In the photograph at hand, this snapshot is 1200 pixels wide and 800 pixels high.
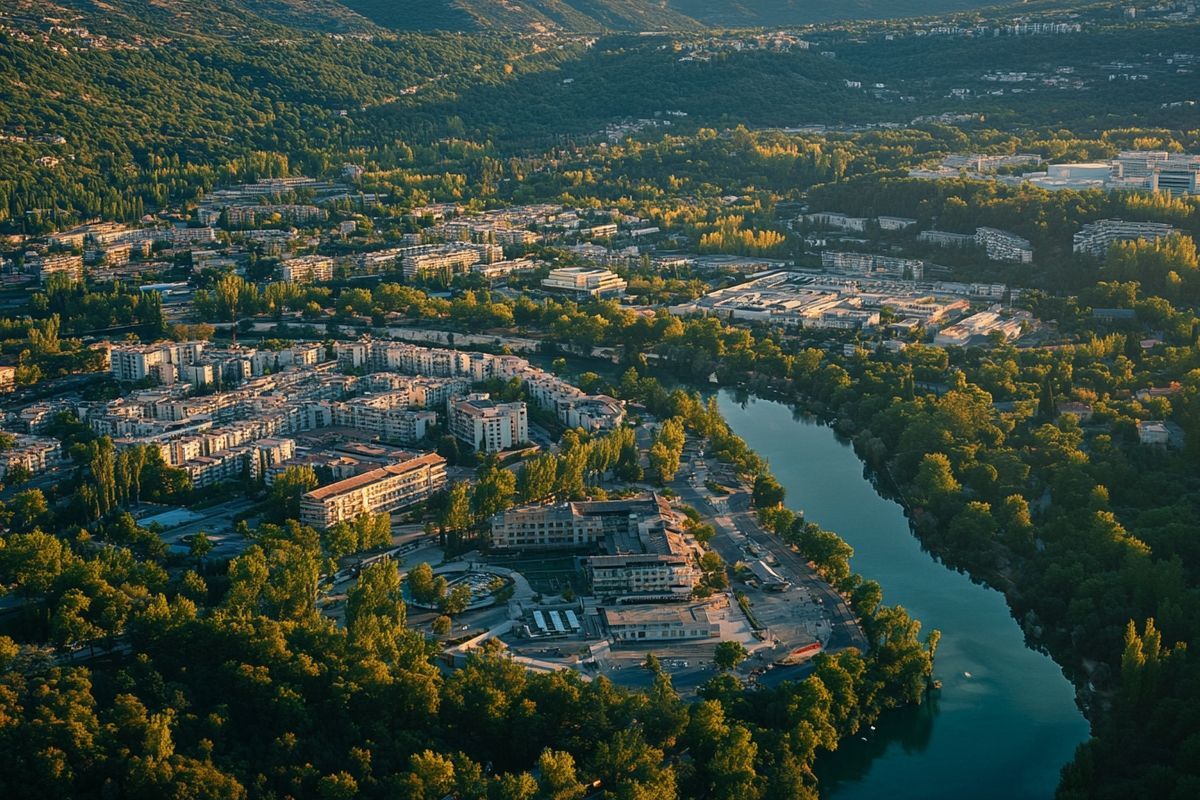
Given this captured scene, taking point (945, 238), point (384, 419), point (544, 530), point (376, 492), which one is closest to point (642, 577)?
point (544, 530)

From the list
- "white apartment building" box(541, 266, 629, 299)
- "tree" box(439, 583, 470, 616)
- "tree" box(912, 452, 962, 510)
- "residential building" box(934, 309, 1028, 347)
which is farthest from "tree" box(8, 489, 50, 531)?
"white apartment building" box(541, 266, 629, 299)

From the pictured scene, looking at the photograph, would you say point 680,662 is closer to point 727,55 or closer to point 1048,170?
point 1048,170

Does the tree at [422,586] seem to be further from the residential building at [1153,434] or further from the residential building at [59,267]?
the residential building at [59,267]

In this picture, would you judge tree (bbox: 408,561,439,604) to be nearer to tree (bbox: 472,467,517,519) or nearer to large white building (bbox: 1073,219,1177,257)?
tree (bbox: 472,467,517,519)

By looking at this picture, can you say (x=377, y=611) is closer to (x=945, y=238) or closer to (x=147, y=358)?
(x=147, y=358)

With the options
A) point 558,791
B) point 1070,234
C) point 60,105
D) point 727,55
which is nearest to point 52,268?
point 60,105
